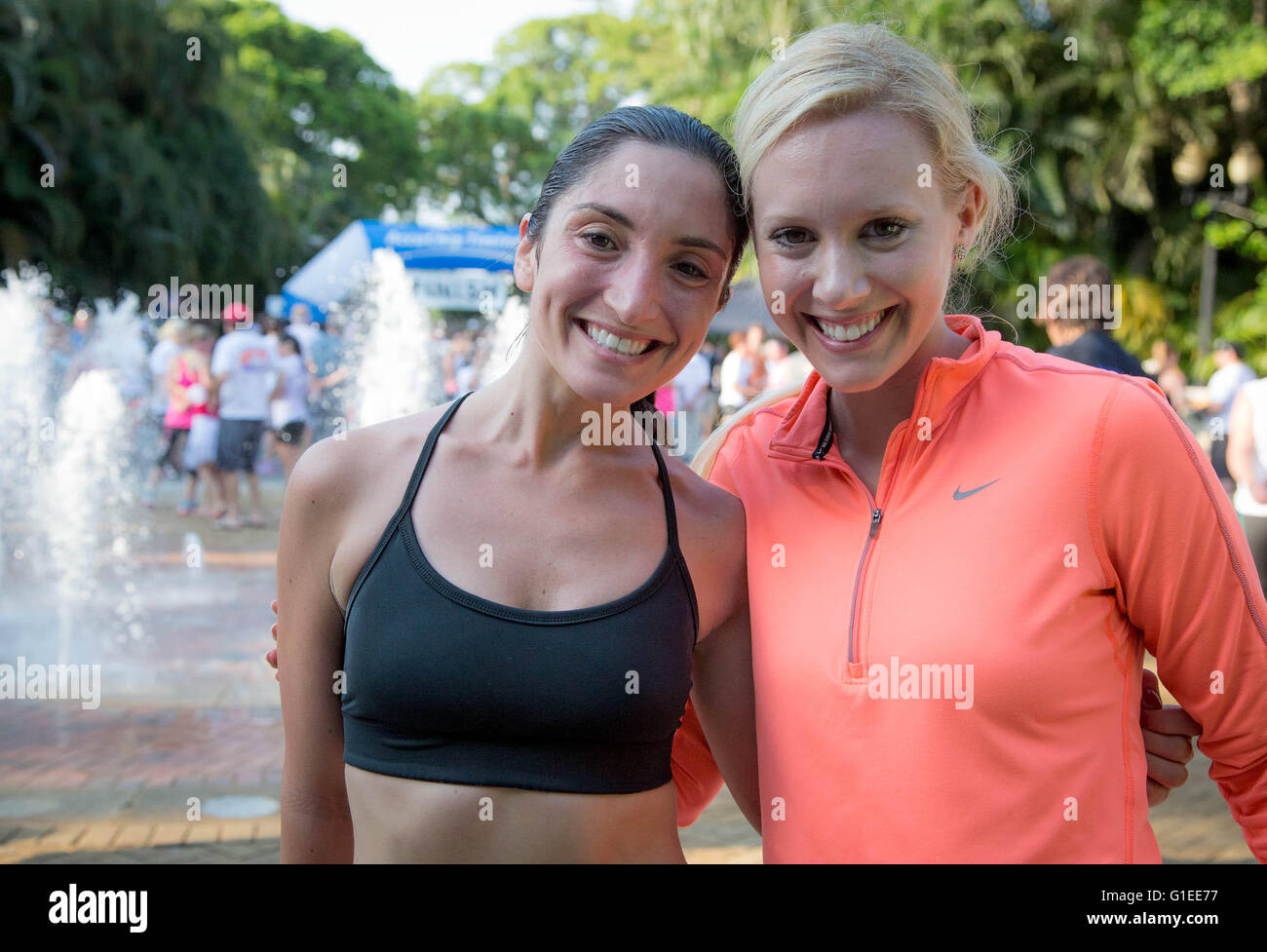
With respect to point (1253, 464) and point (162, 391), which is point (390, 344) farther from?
point (1253, 464)

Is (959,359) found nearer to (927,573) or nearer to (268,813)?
(927,573)

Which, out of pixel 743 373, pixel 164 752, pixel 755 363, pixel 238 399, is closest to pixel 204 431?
pixel 238 399

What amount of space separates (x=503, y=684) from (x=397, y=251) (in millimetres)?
13338

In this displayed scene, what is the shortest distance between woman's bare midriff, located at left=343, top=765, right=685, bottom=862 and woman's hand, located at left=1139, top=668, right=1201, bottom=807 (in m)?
0.85

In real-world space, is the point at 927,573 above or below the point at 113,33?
below

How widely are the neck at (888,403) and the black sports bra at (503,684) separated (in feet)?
1.54

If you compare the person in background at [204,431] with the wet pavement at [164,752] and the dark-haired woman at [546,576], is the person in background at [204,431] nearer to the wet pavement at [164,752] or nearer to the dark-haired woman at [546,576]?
the wet pavement at [164,752]

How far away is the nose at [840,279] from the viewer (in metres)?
1.85

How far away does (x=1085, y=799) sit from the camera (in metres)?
1.77

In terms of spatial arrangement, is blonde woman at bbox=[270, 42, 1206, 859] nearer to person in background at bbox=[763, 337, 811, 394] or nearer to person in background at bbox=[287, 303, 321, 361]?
person in background at bbox=[763, 337, 811, 394]

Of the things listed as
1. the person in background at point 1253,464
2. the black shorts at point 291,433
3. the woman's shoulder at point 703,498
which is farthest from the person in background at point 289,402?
the woman's shoulder at point 703,498

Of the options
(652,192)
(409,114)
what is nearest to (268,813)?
(652,192)

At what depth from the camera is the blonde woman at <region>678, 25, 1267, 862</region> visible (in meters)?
1.77
